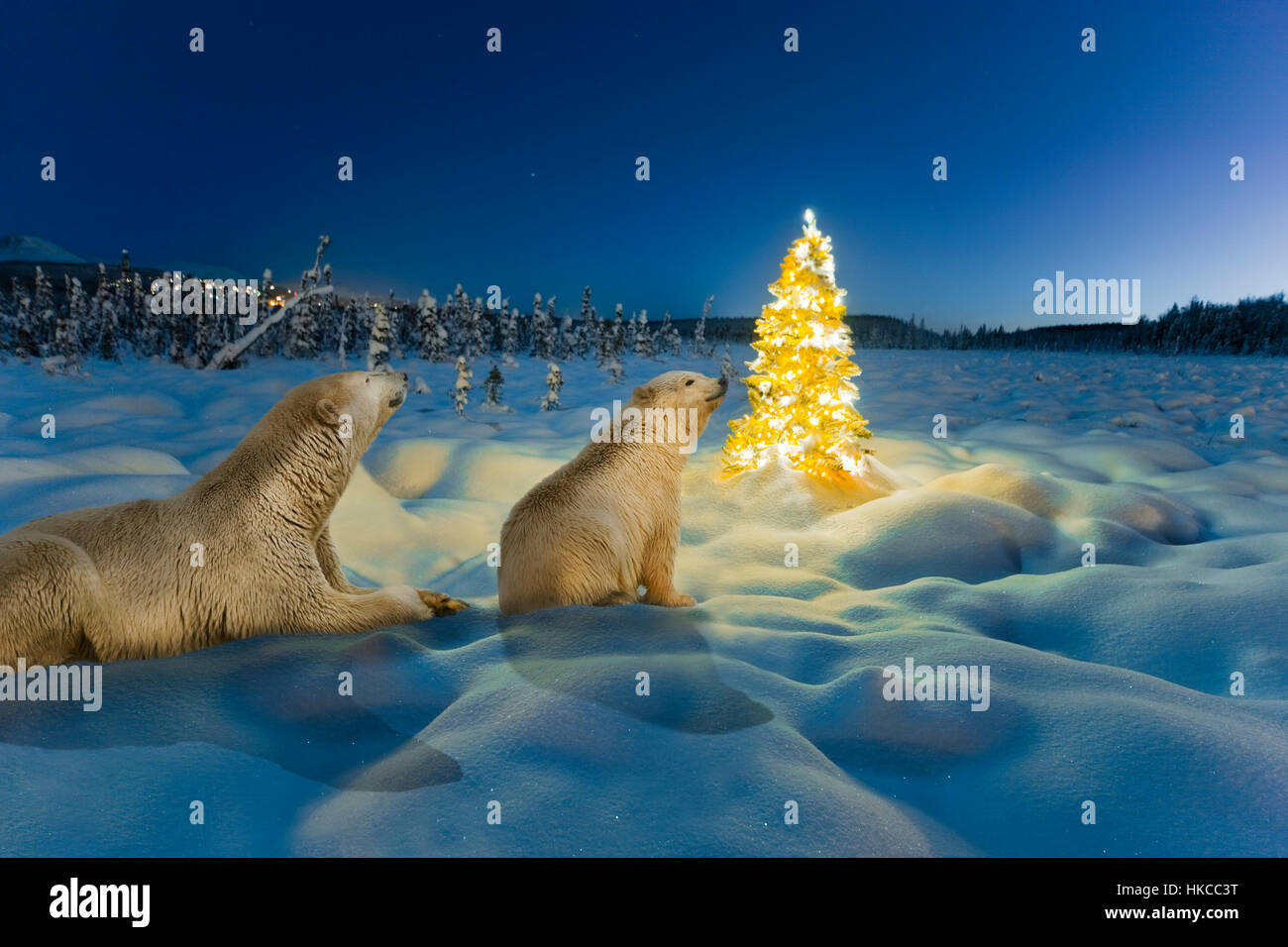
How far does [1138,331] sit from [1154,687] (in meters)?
71.4

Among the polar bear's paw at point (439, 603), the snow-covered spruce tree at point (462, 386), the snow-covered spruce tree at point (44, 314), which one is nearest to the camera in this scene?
the polar bear's paw at point (439, 603)

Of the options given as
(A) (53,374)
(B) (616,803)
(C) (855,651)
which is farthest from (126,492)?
(A) (53,374)

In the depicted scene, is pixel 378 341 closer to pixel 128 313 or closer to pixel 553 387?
pixel 553 387

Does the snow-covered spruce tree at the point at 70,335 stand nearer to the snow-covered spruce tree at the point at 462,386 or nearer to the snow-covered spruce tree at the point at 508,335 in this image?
the snow-covered spruce tree at the point at 462,386

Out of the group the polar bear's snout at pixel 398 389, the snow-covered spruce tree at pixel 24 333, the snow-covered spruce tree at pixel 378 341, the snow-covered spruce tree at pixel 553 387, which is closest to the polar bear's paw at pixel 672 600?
the polar bear's snout at pixel 398 389

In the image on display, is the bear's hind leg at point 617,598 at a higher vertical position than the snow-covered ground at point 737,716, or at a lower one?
higher

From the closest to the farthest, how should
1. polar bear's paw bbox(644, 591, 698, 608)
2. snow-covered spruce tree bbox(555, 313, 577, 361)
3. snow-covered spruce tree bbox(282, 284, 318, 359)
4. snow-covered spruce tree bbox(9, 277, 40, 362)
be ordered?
1. polar bear's paw bbox(644, 591, 698, 608)
2. snow-covered spruce tree bbox(9, 277, 40, 362)
3. snow-covered spruce tree bbox(282, 284, 318, 359)
4. snow-covered spruce tree bbox(555, 313, 577, 361)

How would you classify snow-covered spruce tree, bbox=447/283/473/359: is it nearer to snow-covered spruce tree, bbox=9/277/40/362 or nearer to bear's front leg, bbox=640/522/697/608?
snow-covered spruce tree, bbox=9/277/40/362

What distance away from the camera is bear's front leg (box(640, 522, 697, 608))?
432cm

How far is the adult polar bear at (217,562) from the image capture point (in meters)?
2.76

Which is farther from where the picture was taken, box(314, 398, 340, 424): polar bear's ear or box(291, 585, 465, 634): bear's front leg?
box(314, 398, 340, 424): polar bear's ear

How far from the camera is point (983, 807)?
213 centimetres

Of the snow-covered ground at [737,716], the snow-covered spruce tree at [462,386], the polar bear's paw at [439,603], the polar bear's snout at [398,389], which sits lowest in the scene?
the snow-covered ground at [737,716]

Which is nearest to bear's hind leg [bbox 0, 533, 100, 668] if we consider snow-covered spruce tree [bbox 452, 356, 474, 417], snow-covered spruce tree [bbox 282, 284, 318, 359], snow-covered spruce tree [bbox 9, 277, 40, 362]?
snow-covered spruce tree [bbox 452, 356, 474, 417]
